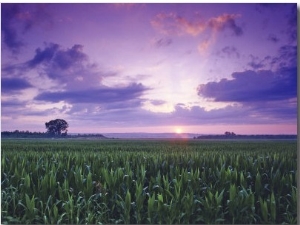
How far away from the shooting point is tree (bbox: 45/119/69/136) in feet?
17.3

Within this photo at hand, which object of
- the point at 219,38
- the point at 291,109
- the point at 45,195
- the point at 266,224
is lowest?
the point at 266,224

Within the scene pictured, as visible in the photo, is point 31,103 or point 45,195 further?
point 31,103

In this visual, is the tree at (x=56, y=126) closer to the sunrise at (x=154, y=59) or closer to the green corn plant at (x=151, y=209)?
the sunrise at (x=154, y=59)

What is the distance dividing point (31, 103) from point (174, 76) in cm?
181

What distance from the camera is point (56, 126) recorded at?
541 centimetres

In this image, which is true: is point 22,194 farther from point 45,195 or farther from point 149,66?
point 149,66

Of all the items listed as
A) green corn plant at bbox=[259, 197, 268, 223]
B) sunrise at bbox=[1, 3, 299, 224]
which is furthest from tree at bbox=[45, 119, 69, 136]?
green corn plant at bbox=[259, 197, 268, 223]

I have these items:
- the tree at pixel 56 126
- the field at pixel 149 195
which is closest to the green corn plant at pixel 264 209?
the field at pixel 149 195

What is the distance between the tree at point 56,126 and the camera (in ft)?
17.3

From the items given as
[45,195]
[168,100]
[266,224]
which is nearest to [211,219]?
[266,224]

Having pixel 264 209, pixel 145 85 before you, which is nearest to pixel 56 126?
pixel 145 85

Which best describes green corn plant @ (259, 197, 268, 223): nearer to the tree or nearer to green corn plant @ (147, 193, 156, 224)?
green corn plant @ (147, 193, 156, 224)

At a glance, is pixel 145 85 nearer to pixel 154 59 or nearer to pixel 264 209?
pixel 154 59

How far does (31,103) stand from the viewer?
5219 millimetres
